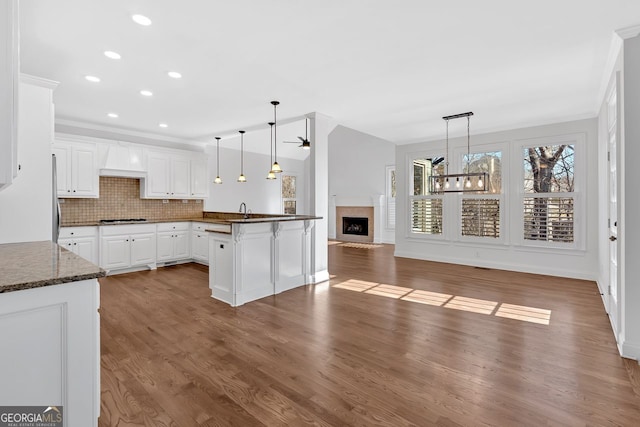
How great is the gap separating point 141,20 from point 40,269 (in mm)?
2095

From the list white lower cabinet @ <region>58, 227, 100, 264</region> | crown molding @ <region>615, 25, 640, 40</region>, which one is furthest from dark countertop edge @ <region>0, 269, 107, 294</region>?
white lower cabinet @ <region>58, 227, 100, 264</region>

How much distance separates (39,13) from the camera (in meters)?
2.52

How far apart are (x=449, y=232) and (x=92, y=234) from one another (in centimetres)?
668

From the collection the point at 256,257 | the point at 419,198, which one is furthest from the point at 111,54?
the point at 419,198

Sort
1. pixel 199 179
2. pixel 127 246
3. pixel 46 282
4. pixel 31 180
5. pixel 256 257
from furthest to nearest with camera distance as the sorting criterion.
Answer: pixel 199 179, pixel 127 246, pixel 256 257, pixel 31 180, pixel 46 282

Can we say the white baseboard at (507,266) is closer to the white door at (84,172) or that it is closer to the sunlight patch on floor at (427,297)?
the sunlight patch on floor at (427,297)

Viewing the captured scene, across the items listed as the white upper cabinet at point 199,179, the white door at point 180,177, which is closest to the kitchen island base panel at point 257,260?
the white door at point 180,177

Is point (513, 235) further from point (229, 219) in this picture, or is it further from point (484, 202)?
point (229, 219)

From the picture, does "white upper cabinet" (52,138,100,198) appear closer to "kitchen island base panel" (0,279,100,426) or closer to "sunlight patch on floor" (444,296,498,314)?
"kitchen island base panel" (0,279,100,426)

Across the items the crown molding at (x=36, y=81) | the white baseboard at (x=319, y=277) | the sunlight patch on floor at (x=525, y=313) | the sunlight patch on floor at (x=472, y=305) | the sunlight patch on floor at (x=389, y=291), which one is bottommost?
the sunlight patch on floor at (x=525, y=313)

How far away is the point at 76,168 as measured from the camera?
217 inches

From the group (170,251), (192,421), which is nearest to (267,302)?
(192,421)

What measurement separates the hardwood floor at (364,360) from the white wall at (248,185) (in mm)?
3885

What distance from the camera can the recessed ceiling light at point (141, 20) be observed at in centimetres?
255
